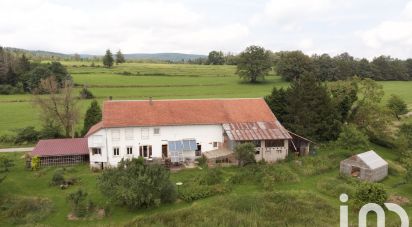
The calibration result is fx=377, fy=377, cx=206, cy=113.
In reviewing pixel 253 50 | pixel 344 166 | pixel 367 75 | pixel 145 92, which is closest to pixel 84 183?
pixel 344 166

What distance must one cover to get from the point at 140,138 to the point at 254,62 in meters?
59.4

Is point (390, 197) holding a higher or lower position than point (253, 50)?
lower

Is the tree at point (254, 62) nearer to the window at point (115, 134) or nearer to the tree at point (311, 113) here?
the tree at point (311, 113)

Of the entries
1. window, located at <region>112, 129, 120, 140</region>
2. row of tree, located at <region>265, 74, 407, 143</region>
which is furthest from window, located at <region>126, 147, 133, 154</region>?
row of tree, located at <region>265, 74, 407, 143</region>

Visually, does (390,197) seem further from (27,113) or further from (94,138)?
(27,113)

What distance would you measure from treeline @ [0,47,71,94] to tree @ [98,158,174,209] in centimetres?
5363

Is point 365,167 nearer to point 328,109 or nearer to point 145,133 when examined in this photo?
point 328,109

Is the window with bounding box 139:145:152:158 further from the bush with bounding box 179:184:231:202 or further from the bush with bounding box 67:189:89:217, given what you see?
the bush with bounding box 67:189:89:217

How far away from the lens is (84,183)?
30938 mm

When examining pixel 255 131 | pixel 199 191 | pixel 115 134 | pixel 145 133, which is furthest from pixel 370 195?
pixel 115 134

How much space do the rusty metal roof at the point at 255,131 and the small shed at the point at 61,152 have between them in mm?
14198

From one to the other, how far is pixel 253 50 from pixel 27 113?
174 feet

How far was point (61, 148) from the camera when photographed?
3681 centimetres

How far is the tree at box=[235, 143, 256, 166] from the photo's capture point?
109ft
